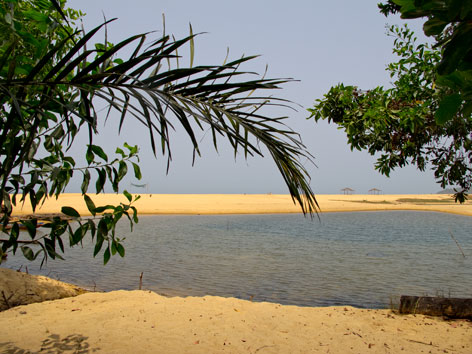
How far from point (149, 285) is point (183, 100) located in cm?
666

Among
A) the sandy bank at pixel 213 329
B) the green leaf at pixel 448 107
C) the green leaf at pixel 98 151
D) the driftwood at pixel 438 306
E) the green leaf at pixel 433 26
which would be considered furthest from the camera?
the driftwood at pixel 438 306

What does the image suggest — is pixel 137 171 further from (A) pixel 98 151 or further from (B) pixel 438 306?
(B) pixel 438 306

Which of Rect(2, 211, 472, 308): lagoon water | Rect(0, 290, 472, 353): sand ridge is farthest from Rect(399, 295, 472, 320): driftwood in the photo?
Rect(2, 211, 472, 308): lagoon water

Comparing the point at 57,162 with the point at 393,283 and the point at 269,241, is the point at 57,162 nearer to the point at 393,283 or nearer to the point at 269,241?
the point at 393,283

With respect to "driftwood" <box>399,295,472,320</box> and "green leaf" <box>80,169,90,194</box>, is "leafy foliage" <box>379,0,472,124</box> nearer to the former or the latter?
"green leaf" <box>80,169,90,194</box>

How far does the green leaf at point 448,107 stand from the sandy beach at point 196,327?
350 centimetres

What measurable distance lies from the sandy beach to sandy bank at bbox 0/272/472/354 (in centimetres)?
1

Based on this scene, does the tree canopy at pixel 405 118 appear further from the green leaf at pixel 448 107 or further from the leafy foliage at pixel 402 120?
the green leaf at pixel 448 107

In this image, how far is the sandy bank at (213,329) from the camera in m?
4.37

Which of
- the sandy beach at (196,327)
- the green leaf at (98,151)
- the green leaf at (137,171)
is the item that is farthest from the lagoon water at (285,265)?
the green leaf at (98,151)

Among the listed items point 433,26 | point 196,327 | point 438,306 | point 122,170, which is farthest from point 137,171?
point 438,306

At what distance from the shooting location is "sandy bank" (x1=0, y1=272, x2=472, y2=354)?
4.37m

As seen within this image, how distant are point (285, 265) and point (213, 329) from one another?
580 cm

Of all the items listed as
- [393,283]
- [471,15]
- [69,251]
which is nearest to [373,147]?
[393,283]
